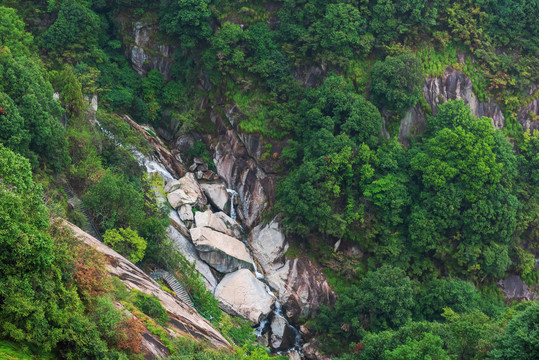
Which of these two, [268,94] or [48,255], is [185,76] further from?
[48,255]

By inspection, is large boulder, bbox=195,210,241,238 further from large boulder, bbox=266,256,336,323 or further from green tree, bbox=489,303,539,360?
green tree, bbox=489,303,539,360

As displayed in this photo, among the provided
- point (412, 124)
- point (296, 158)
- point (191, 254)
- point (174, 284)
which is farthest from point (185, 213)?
point (412, 124)

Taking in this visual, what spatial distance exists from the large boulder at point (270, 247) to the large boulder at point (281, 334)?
12.2 feet

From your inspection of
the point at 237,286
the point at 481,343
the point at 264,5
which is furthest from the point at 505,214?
the point at 264,5

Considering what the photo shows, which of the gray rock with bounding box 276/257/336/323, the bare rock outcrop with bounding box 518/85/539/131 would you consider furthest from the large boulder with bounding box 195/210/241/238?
the bare rock outcrop with bounding box 518/85/539/131

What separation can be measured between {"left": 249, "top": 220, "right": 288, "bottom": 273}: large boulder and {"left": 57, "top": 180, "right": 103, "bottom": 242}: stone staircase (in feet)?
39.4

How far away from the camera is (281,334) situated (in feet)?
105

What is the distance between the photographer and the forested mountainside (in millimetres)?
26969

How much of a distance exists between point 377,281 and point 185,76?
22757mm

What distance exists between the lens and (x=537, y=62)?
37531 millimetres

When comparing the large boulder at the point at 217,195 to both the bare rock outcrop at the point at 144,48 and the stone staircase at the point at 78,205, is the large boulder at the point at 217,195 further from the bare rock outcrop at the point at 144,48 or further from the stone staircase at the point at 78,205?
the bare rock outcrop at the point at 144,48

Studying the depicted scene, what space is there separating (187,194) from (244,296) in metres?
8.52

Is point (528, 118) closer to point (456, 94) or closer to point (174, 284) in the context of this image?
point (456, 94)

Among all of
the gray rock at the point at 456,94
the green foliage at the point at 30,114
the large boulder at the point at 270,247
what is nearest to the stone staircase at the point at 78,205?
the green foliage at the point at 30,114
